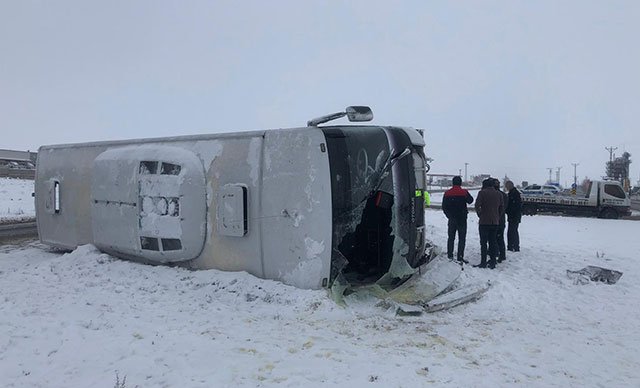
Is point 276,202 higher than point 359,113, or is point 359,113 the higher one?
point 359,113

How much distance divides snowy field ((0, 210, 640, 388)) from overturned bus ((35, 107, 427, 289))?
365 millimetres

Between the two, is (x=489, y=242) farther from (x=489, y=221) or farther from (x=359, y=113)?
(x=359, y=113)

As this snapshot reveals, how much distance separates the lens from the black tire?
22672 millimetres

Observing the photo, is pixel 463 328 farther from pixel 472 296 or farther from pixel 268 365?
pixel 268 365

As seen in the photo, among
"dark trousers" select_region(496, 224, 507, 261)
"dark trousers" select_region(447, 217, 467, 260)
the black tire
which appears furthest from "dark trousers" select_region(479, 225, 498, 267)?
the black tire

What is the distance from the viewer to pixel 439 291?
643 centimetres

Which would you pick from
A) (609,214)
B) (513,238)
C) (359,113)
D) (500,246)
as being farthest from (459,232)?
(609,214)

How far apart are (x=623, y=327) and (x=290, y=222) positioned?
4.06 metres

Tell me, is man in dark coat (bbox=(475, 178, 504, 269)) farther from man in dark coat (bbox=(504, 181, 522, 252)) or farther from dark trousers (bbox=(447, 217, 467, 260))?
man in dark coat (bbox=(504, 181, 522, 252))

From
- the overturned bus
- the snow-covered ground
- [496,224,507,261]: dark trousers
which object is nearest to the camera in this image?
the overturned bus

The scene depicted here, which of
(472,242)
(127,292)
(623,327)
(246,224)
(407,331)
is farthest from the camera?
(472,242)

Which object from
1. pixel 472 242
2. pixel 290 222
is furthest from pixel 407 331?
pixel 472 242

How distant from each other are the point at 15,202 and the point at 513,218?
85.4 ft

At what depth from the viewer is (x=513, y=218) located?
32.4 feet
